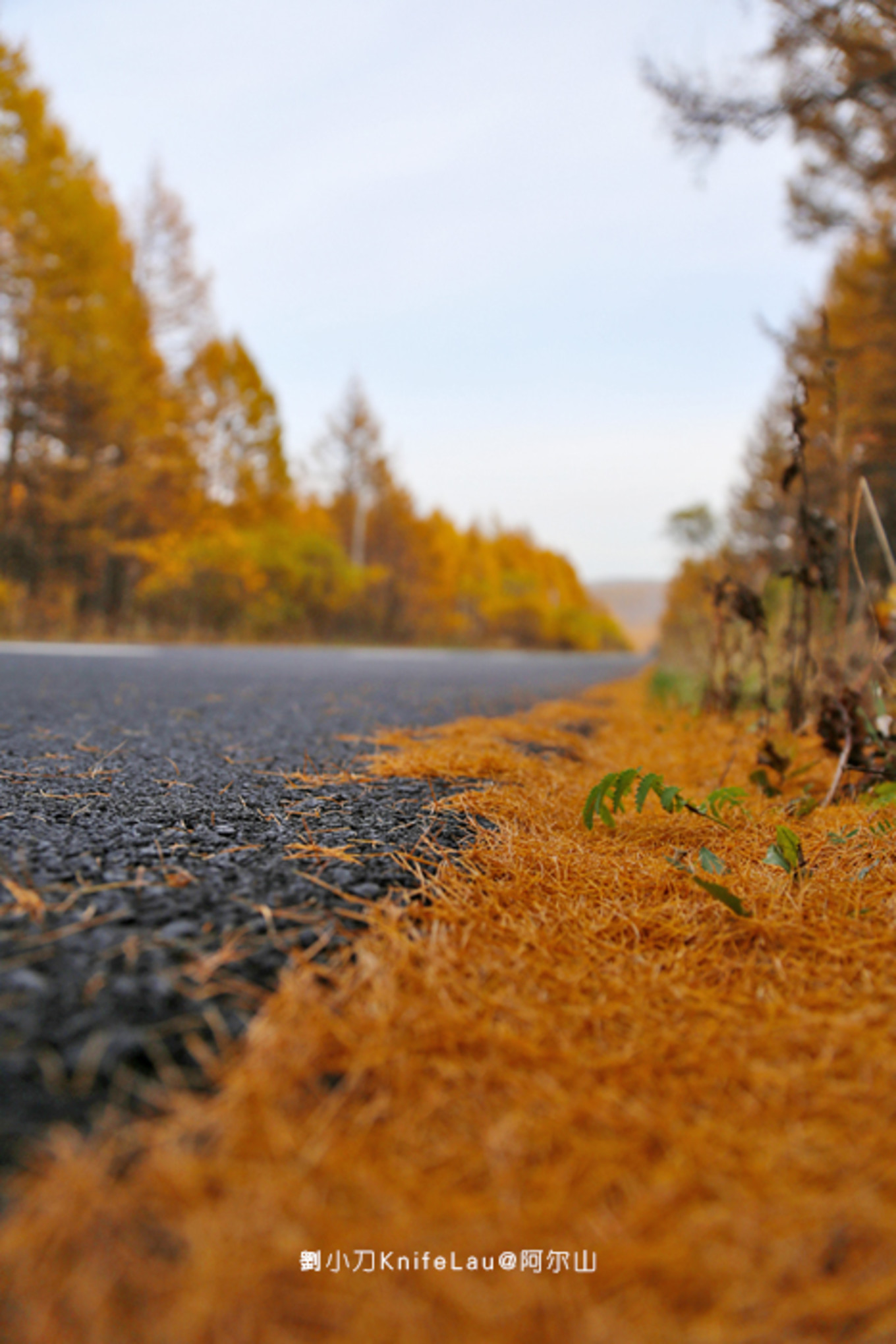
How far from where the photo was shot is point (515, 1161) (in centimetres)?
70

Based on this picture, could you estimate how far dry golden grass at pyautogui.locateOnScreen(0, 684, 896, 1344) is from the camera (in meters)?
0.57

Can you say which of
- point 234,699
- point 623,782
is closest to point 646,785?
point 623,782

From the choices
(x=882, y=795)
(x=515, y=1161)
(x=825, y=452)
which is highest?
(x=825, y=452)

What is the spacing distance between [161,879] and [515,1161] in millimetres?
711

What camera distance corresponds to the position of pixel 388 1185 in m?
0.66

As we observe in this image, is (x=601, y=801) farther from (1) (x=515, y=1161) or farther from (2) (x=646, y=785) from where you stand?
(1) (x=515, y=1161)

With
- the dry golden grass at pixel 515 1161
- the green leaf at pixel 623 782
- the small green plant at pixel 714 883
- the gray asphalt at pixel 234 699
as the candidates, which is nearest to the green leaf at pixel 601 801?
the green leaf at pixel 623 782

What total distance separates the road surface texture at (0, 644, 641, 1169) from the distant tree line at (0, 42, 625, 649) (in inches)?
396

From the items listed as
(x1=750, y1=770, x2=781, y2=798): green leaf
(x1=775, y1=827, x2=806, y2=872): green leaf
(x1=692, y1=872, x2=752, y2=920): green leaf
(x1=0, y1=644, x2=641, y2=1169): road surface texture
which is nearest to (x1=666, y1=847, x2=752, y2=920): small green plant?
(x1=692, y1=872, x2=752, y2=920): green leaf

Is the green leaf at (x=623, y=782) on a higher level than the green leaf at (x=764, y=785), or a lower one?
higher

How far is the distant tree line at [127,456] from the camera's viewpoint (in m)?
11.7

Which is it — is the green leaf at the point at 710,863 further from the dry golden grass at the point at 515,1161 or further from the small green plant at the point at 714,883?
the dry golden grass at the point at 515,1161

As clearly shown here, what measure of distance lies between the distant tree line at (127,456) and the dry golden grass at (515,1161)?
11627 mm

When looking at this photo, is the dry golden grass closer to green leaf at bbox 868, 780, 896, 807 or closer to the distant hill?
green leaf at bbox 868, 780, 896, 807
